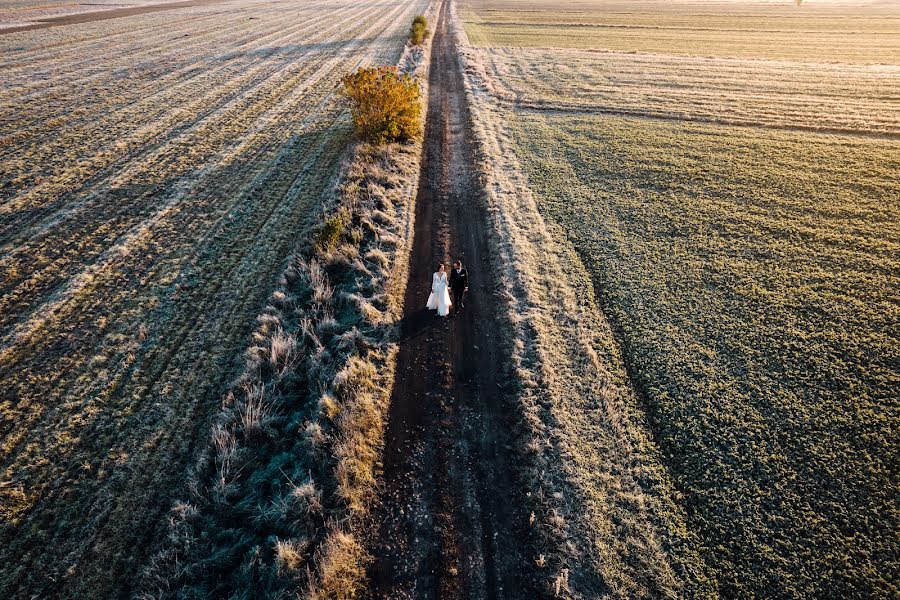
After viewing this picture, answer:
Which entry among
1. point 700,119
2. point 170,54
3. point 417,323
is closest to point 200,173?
point 417,323

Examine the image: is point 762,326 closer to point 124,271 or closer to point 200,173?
point 124,271

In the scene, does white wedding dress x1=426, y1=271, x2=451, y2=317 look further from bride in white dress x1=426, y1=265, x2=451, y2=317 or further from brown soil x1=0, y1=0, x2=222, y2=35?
brown soil x1=0, y1=0, x2=222, y2=35

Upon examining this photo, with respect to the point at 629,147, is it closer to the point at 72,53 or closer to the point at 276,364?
the point at 276,364

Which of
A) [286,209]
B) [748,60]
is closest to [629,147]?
[286,209]

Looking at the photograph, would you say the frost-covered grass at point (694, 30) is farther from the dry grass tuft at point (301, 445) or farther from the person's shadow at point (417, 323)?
the person's shadow at point (417, 323)

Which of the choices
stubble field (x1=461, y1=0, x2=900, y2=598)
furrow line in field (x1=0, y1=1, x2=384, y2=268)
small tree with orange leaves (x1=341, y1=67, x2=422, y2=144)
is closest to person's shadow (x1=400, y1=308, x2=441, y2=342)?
stubble field (x1=461, y1=0, x2=900, y2=598)

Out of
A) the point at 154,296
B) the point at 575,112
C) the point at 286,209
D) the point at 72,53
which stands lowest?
the point at 154,296

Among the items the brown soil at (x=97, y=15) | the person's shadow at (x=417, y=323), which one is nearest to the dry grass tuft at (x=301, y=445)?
the person's shadow at (x=417, y=323)

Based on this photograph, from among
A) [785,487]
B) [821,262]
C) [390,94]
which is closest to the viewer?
[785,487]
